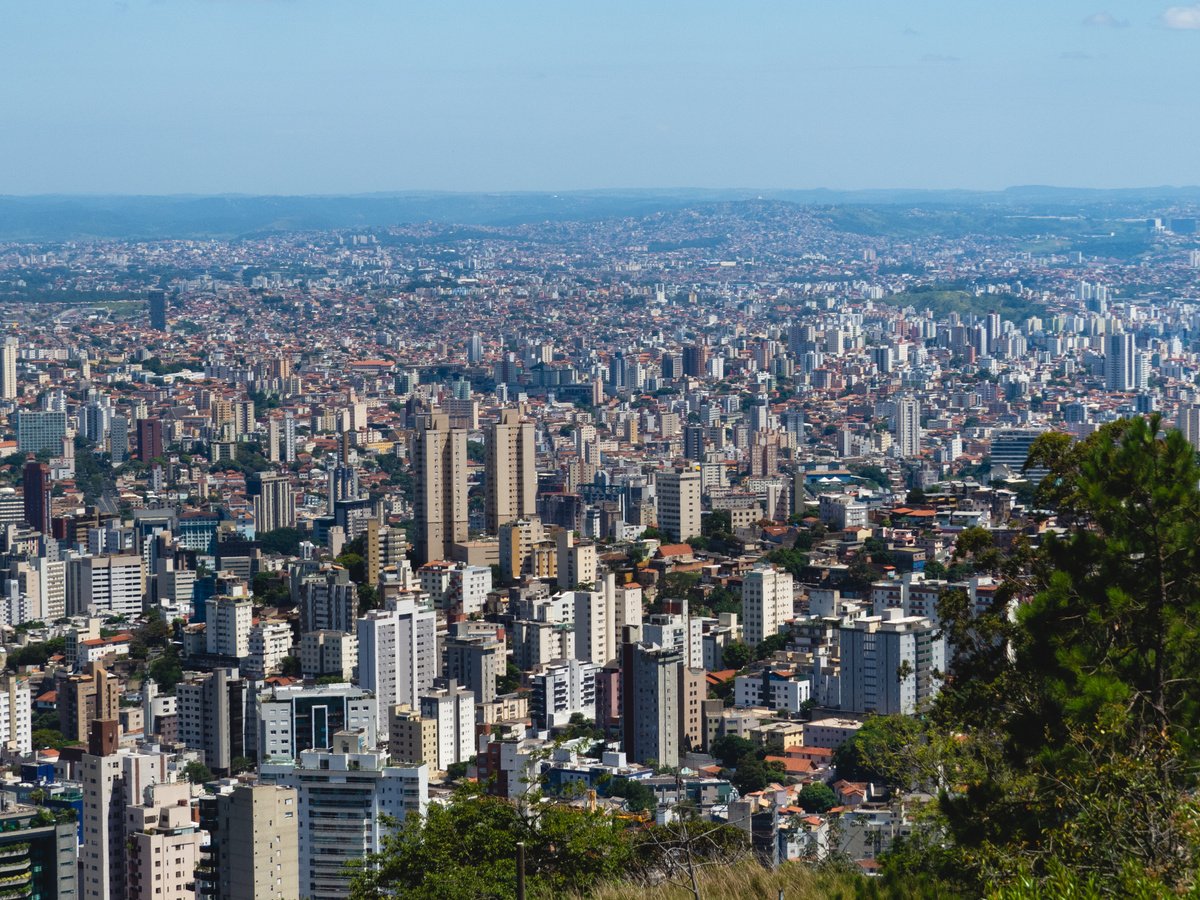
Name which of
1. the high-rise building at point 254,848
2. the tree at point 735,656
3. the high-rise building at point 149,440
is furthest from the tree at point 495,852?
the high-rise building at point 149,440

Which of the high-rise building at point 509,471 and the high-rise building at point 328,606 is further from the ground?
the high-rise building at point 509,471

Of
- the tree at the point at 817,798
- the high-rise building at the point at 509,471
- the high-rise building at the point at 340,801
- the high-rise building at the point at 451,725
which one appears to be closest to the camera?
the high-rise building at the point at 340,801

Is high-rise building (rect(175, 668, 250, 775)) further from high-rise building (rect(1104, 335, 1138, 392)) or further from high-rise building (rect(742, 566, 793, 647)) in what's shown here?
high-rise building (rect(1104, 335, 1138, 392))

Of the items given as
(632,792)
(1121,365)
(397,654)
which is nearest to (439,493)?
(397,654)

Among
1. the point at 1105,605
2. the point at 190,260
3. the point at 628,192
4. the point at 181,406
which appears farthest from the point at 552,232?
the point at 1105,605

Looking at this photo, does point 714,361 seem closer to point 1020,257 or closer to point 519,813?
point 1020,257

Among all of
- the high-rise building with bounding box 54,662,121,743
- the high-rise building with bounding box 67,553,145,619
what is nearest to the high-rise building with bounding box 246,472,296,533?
the high-rise building with bounding box 67,553,145,619

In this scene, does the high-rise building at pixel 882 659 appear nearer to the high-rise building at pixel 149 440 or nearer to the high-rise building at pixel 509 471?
the high-rise building at pixel 509 471

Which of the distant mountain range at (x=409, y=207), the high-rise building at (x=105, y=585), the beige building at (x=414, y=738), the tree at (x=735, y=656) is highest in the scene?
the distant mountain range at (x=409, y=207)
